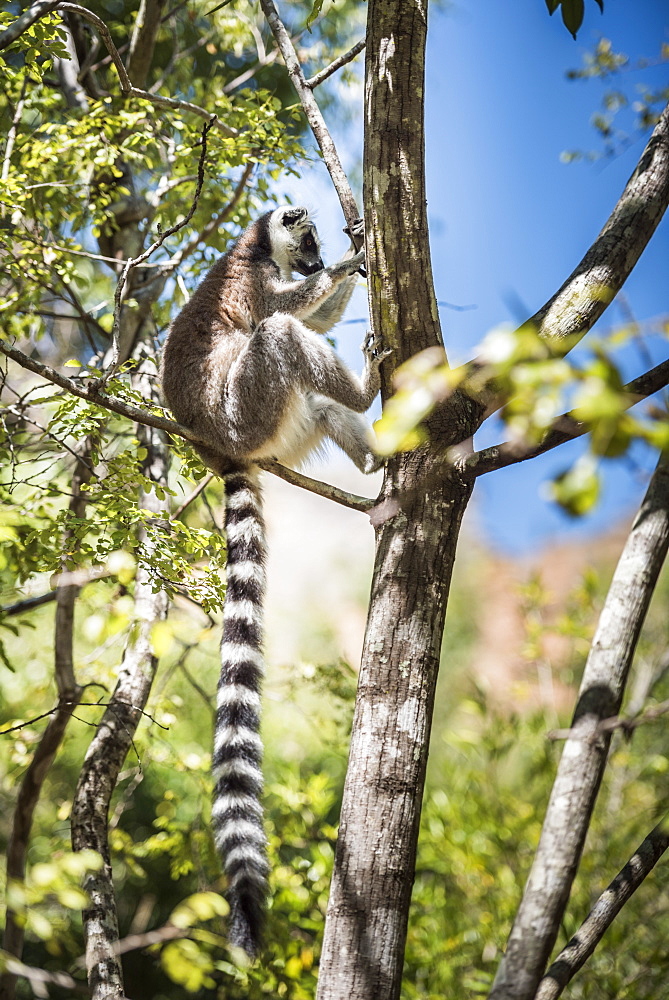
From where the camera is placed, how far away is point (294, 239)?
3.99 m

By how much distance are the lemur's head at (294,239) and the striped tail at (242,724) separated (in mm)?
1420

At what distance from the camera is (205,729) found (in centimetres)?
637

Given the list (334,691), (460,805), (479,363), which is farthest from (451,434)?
(460,805)

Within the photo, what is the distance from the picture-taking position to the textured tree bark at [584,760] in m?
2.07

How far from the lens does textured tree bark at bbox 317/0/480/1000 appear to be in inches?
72.2

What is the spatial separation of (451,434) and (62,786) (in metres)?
5.59

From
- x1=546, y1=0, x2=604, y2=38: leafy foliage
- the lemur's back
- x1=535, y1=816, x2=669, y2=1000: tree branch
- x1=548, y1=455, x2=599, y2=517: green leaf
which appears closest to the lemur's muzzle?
the lemur's back

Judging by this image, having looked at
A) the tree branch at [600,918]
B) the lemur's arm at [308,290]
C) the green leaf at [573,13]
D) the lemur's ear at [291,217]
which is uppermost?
the lemur's ear at [291,217]

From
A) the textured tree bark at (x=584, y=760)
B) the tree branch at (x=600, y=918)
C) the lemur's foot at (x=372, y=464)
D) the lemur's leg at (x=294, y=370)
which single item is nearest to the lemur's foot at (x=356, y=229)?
the lemur's leg at (x=294, y=370)

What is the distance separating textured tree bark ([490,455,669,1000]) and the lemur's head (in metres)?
2.23

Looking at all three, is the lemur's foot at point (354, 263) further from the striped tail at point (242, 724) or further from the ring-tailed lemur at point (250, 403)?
the striped tail at point (242, 724)

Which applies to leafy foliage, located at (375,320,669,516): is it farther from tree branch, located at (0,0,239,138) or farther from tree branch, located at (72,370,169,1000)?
tree branch, located at (0,0,239,138)

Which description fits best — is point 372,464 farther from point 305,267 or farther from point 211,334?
point 305,267

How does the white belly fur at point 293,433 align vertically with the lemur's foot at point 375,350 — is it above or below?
above
